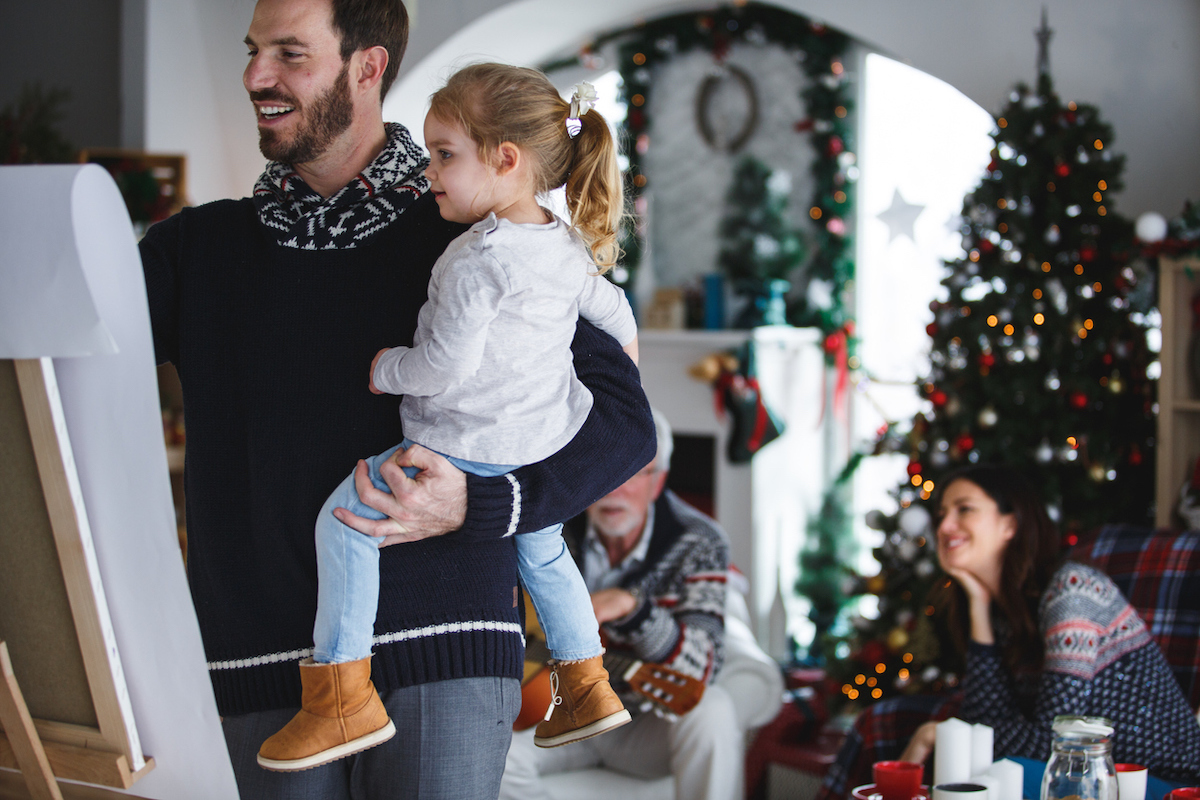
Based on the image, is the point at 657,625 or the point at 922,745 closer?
the point at 922,745

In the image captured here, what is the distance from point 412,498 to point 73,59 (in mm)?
4818

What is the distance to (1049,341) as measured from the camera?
119 inches

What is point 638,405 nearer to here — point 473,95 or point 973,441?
point 473,95

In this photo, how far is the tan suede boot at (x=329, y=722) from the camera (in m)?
0.87

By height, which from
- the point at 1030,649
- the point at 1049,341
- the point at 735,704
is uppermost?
the point at 1049,341

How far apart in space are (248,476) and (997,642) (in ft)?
6.65

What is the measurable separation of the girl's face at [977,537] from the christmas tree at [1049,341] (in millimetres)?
538

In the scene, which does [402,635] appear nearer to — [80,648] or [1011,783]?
[80,648]

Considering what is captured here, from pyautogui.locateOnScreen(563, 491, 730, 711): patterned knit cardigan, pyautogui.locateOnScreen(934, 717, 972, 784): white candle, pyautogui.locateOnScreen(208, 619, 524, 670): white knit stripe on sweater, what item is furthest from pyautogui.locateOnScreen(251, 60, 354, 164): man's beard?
pyautogui.locateOnScreen(563, 491, 730, 711): patterned knit cardigan

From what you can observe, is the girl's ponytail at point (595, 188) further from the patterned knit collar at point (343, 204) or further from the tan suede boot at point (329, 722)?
the tan suede boot at point (329, 722)

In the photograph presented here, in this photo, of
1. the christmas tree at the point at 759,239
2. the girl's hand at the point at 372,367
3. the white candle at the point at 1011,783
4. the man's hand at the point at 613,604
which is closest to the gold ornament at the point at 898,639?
the man's hand at the point at 613,604

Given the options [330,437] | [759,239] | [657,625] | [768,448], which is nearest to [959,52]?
[759,239]

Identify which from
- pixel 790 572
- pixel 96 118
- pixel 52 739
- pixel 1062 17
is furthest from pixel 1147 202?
pixel 96 118

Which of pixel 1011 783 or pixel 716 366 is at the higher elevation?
pixel 716 366
